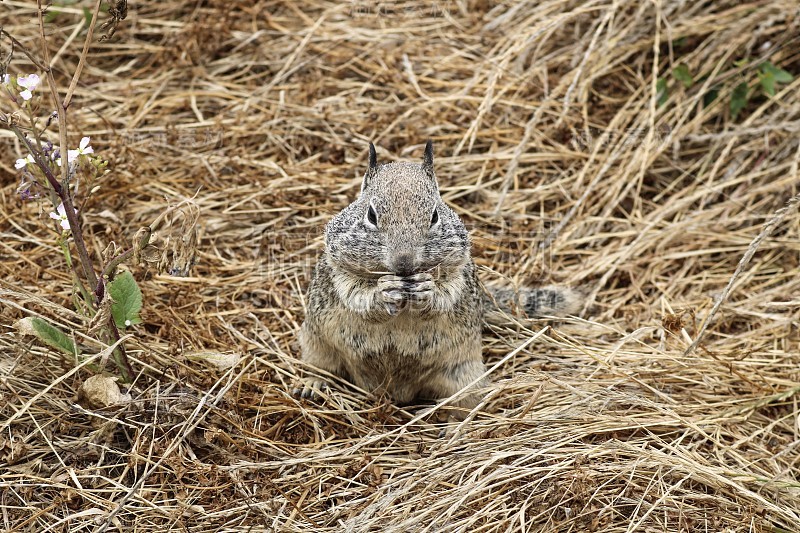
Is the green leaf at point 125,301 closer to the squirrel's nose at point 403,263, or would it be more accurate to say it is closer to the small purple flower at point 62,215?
the small purple flower at point 62,215

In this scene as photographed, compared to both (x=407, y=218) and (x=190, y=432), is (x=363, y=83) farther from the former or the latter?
(x=190, y=432)

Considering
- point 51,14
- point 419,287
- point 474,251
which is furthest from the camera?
point 51,14

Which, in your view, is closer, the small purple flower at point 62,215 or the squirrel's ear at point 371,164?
the small purple flower at point 62,215

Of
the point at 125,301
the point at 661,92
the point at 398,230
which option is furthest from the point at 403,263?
the point at 661,92

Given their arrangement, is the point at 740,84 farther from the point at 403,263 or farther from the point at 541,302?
the point at 403,263

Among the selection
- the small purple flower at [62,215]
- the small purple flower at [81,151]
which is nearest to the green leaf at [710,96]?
the small purple flower at [81,151]

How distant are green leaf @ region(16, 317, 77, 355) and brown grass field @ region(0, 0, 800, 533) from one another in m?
0.15

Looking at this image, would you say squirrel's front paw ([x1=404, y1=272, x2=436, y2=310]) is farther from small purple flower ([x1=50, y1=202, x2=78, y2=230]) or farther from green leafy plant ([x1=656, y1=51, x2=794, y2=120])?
green leafy plant ([x1=656, y1=51, x2=794, y2=120])

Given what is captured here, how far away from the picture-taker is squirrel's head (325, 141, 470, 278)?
3490mm

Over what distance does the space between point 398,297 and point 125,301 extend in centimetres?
123

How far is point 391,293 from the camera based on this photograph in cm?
353

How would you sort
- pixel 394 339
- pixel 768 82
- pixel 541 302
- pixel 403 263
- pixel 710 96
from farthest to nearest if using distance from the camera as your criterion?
pixel 710 96 → pixel 768 82 → pixel 541 302 → pixel 394 339 → pixel 403 263

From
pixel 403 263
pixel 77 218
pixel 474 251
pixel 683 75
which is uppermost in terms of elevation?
pixel 77 218

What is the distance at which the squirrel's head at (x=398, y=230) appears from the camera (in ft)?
11.5
